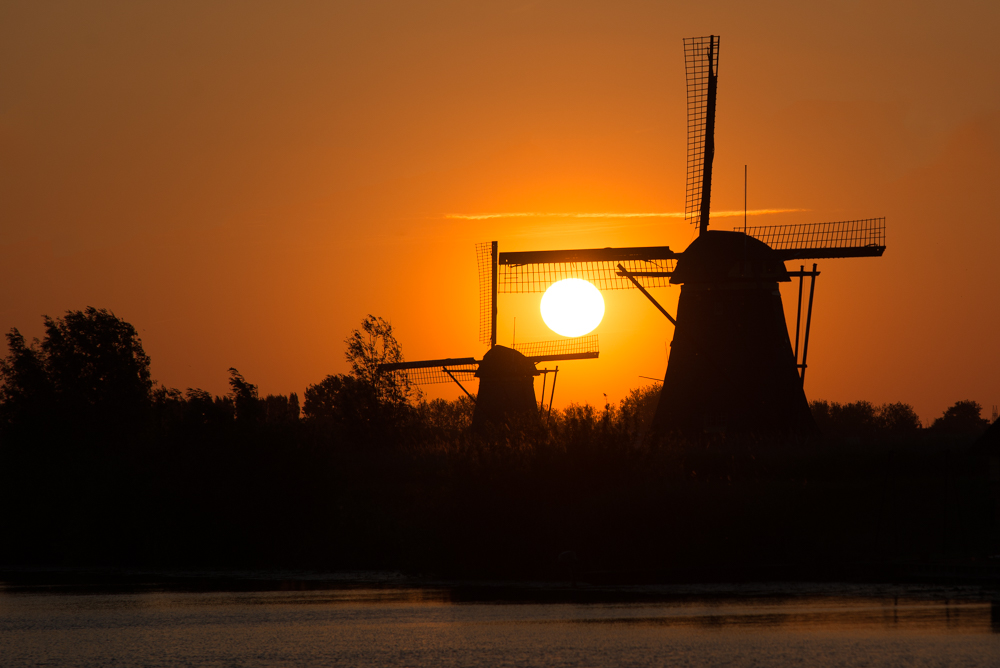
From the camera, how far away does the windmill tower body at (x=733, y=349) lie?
43906 mm

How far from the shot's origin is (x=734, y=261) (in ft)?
146

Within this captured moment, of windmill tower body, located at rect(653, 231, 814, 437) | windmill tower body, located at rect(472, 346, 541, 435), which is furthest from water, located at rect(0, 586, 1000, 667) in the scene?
windmill tower body, located at rect(472, 346, 541, 435)

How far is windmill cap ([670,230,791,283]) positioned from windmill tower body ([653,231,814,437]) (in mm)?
36

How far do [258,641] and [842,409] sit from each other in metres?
107

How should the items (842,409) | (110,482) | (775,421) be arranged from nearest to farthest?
(775,421) < (110,482) < (842,409)

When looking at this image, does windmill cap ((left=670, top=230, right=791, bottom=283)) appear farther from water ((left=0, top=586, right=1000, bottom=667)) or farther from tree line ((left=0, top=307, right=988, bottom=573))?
water ((left=0, top=586, right=1000, bottom=667))

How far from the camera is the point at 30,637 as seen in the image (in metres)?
23.4

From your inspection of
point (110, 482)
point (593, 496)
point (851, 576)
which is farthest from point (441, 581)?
point (110, 482)

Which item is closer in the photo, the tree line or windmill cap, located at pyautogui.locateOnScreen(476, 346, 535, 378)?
the tree line

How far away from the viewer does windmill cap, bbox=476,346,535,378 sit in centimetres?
7019

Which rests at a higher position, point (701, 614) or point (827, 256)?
point (827, 256)

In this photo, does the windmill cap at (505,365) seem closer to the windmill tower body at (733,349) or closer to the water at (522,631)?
the windmill tower body at (733,349)

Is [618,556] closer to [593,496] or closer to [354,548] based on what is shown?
[593,496]

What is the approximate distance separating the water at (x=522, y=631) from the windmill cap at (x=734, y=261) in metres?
18.5
